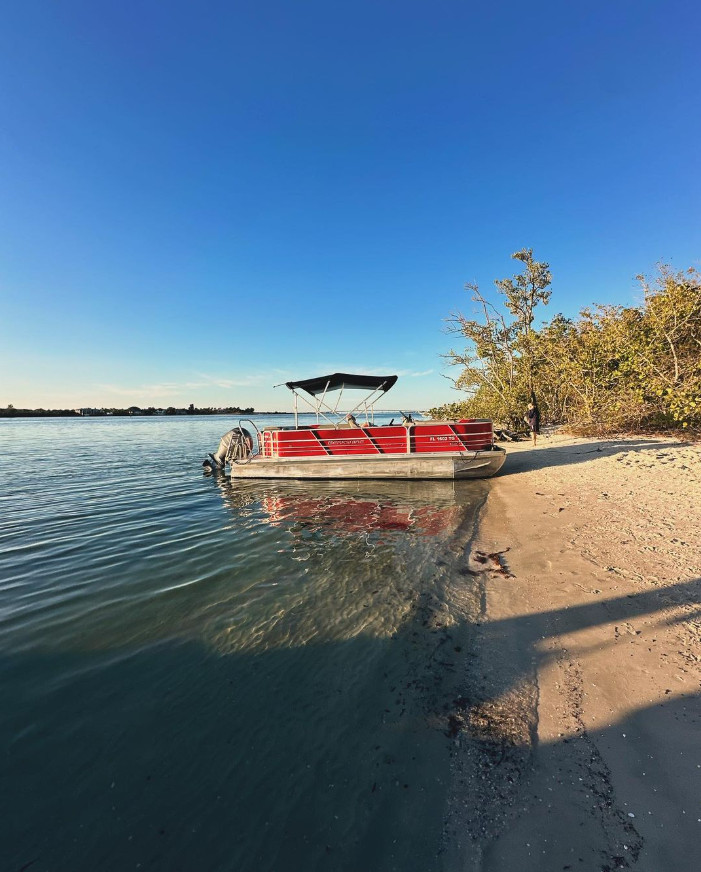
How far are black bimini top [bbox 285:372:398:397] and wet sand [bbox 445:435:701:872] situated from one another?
326 inches

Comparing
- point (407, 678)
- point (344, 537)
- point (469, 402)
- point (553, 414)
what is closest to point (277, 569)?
point (344, 537)

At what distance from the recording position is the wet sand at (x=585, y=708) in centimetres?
211

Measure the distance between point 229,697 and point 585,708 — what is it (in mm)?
3440

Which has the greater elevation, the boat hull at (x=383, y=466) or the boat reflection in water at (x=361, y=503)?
the boat hull at (x=383, y=466)

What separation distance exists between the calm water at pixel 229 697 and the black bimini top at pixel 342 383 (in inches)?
272

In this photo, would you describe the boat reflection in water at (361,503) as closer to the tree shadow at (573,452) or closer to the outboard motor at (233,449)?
the outboard motor at (233,449)

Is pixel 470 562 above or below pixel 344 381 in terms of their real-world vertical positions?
below

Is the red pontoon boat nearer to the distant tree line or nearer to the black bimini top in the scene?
the black bimini top

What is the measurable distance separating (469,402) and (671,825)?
30.8 meters

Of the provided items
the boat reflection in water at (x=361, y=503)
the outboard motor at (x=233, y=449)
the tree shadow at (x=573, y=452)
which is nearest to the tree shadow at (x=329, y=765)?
the boat reflection in water at (x=361, y=503)

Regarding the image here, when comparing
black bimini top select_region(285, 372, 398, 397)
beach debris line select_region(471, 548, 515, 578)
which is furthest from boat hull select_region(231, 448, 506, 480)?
beach debris line select_region(471, 548, 515, 578)

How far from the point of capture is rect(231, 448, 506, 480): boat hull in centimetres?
1316

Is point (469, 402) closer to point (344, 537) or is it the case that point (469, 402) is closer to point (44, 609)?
point (344, 537)

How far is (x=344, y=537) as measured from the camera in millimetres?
8125
